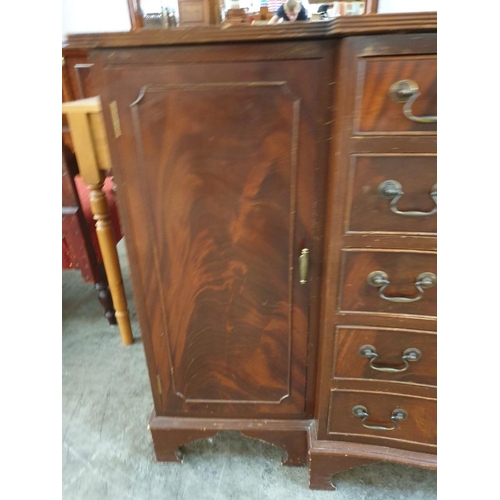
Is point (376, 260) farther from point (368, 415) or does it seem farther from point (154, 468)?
point (154, 468)

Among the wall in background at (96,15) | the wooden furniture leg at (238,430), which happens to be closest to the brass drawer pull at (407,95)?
the wooden furniture leg at (238,430)

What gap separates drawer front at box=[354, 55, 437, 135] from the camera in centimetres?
62

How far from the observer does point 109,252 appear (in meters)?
1.43

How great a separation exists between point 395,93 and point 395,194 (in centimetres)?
16

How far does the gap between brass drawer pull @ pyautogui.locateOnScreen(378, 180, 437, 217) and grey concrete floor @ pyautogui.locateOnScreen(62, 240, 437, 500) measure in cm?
78

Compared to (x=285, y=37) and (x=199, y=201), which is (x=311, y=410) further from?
(x=285, y=37)

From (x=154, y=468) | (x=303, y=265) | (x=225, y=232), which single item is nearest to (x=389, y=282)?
(x=303, y=265)

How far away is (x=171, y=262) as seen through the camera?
0.87 m

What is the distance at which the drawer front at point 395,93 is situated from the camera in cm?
62

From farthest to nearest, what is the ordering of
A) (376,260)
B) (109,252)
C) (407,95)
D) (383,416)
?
(109,252) → (383,416) → (376,260) → (407,95)

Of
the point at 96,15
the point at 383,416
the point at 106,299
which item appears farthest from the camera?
the point at 96,15

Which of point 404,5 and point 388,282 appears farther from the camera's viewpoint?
point 404,5

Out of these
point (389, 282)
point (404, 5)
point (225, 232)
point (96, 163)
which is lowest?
point (389, 282)
